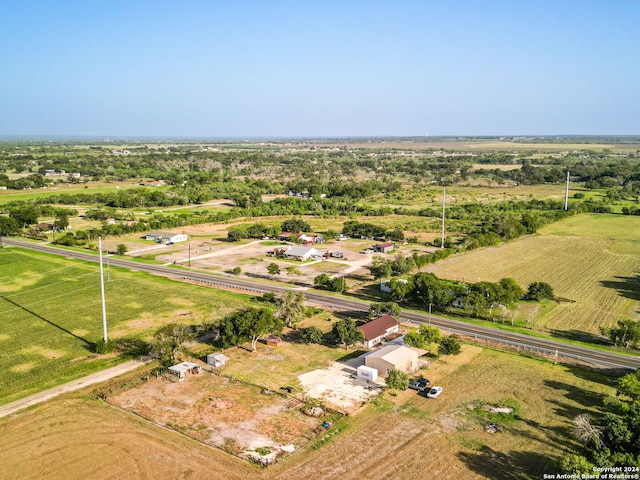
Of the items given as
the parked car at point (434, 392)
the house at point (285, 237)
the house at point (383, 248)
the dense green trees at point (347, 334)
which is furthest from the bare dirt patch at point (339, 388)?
the house at point (285, 237)

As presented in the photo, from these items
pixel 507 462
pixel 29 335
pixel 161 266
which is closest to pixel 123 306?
pixel 29 335

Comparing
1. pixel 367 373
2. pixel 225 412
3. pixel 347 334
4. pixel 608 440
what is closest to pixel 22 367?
pixel 225 412

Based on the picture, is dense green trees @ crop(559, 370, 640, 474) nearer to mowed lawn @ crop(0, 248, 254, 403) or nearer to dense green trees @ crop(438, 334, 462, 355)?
dense green trees @ crop(438, 334, 462, 355)

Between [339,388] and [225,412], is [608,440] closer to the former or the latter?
[339,388]

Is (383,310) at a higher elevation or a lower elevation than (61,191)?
lower

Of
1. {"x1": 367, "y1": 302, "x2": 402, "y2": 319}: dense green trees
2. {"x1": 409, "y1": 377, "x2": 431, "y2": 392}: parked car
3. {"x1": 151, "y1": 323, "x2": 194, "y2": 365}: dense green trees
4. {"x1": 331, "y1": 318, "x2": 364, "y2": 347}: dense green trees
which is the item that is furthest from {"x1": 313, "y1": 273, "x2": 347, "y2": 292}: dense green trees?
{"x1": 409, "y1": 377, "x2": 431, "y2": 392}: parked car

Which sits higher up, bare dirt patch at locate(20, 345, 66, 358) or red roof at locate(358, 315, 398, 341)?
red roof at locate(358, 315, 398, 341)

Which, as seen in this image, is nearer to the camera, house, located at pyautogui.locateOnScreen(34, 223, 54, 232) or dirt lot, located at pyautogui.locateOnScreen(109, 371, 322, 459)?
dirt lot, located at pyautogui.locateOnScreen(109, 371, 322, 459)
